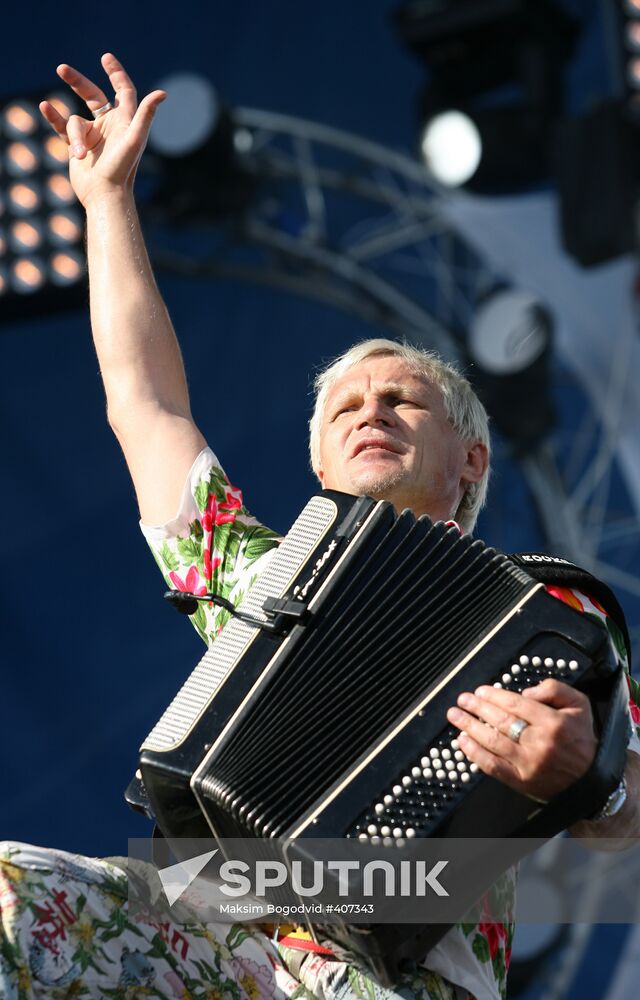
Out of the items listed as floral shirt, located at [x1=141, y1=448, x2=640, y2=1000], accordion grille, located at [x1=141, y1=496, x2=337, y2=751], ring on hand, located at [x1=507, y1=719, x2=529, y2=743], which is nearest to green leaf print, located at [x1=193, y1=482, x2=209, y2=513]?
floral shirt, located at [x1=141, y1=448, x2=640, y2=1000]

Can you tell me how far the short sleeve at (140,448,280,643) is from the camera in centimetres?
273

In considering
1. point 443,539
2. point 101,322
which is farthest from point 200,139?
point 443,539

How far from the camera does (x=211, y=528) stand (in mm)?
2762

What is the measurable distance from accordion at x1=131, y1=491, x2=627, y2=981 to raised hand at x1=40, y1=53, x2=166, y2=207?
0.87 m

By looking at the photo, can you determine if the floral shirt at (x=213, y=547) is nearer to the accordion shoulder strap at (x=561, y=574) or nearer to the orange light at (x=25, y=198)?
the accordion shoulder strap at (x=561, y=574)

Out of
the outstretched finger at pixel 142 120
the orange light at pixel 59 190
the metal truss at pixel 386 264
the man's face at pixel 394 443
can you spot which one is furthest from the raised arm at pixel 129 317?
the metal truss at pixel 386 264

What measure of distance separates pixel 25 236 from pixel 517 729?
425 centimetres

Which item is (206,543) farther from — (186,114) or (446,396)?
(186,114)

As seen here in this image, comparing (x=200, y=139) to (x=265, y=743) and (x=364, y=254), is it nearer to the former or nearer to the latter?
(x=364, y=254)

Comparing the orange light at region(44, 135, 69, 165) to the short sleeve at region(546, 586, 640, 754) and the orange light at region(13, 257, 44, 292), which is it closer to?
the orange light at region(13, 257, 44, 292)

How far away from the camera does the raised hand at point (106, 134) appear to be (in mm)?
2980

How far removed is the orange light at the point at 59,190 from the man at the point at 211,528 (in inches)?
112

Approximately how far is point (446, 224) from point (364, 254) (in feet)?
1.13

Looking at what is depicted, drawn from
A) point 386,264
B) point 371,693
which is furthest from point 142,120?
point 386,264
